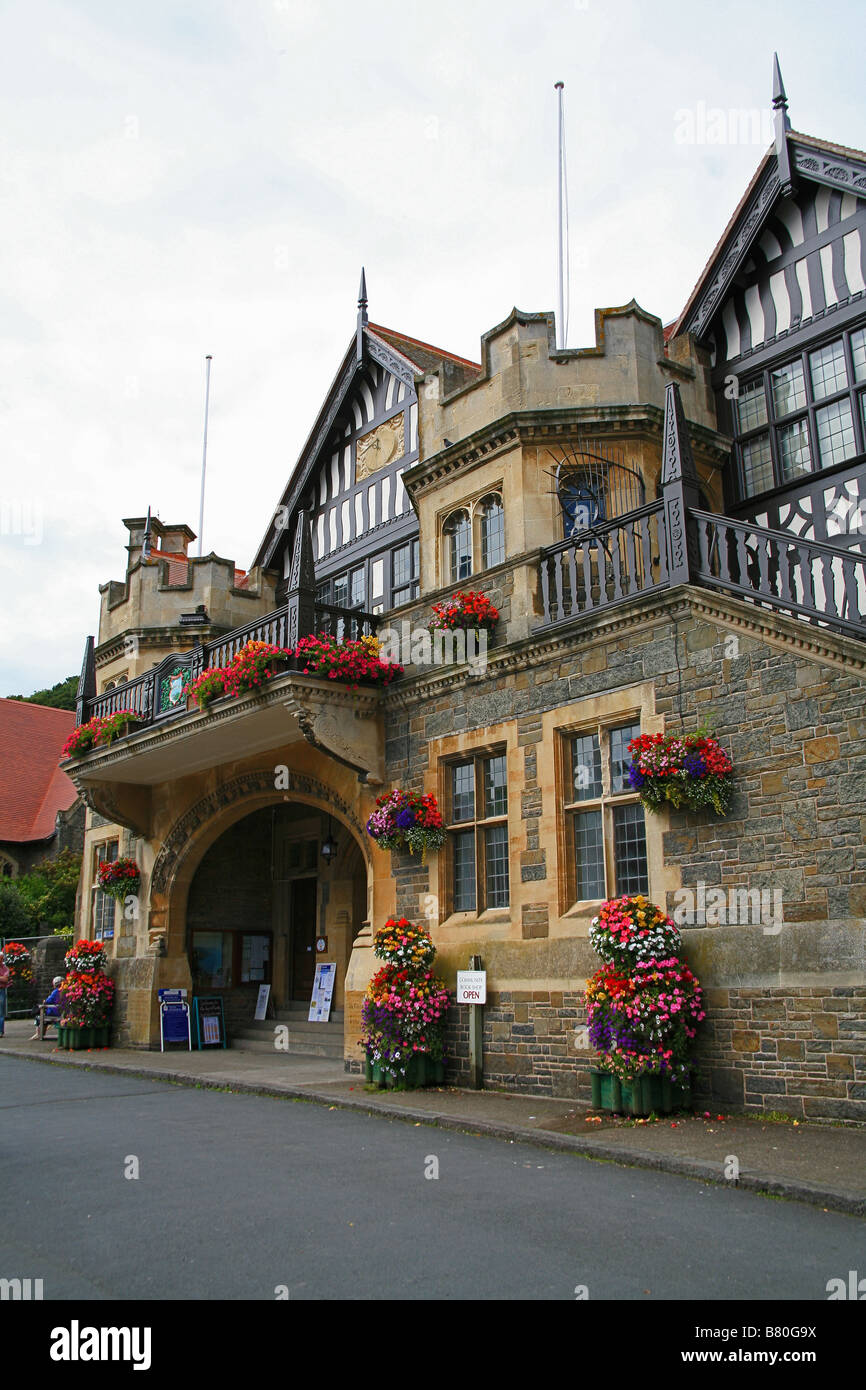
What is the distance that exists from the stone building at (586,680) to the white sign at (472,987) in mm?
301

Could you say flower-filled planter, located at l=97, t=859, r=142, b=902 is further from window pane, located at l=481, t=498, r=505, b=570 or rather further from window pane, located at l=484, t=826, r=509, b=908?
window pane, located at l=481, t=498, r=505, b=570

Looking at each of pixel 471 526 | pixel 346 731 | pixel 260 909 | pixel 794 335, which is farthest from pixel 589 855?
pixel 260 909

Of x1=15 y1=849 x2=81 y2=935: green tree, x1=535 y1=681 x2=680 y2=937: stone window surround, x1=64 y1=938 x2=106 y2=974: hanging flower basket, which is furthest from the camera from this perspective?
x1=15 y1=849 x2=81 y2=935: green tree

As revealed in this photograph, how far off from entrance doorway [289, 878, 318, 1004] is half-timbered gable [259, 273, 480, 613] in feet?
18.1

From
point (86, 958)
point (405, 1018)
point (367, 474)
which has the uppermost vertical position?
point (367, 474)

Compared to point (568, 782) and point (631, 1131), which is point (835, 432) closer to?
point (568, 782)

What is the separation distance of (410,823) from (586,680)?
295 centimetres

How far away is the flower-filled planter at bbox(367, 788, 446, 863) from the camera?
1310 cm

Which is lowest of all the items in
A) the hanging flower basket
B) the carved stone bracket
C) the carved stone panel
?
the hanging flower basket

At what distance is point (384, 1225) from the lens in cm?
595

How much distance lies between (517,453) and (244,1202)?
9.43m

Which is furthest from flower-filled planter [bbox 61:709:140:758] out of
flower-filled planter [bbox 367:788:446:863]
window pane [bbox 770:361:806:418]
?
window pane [bbox 770:361:806:418]
